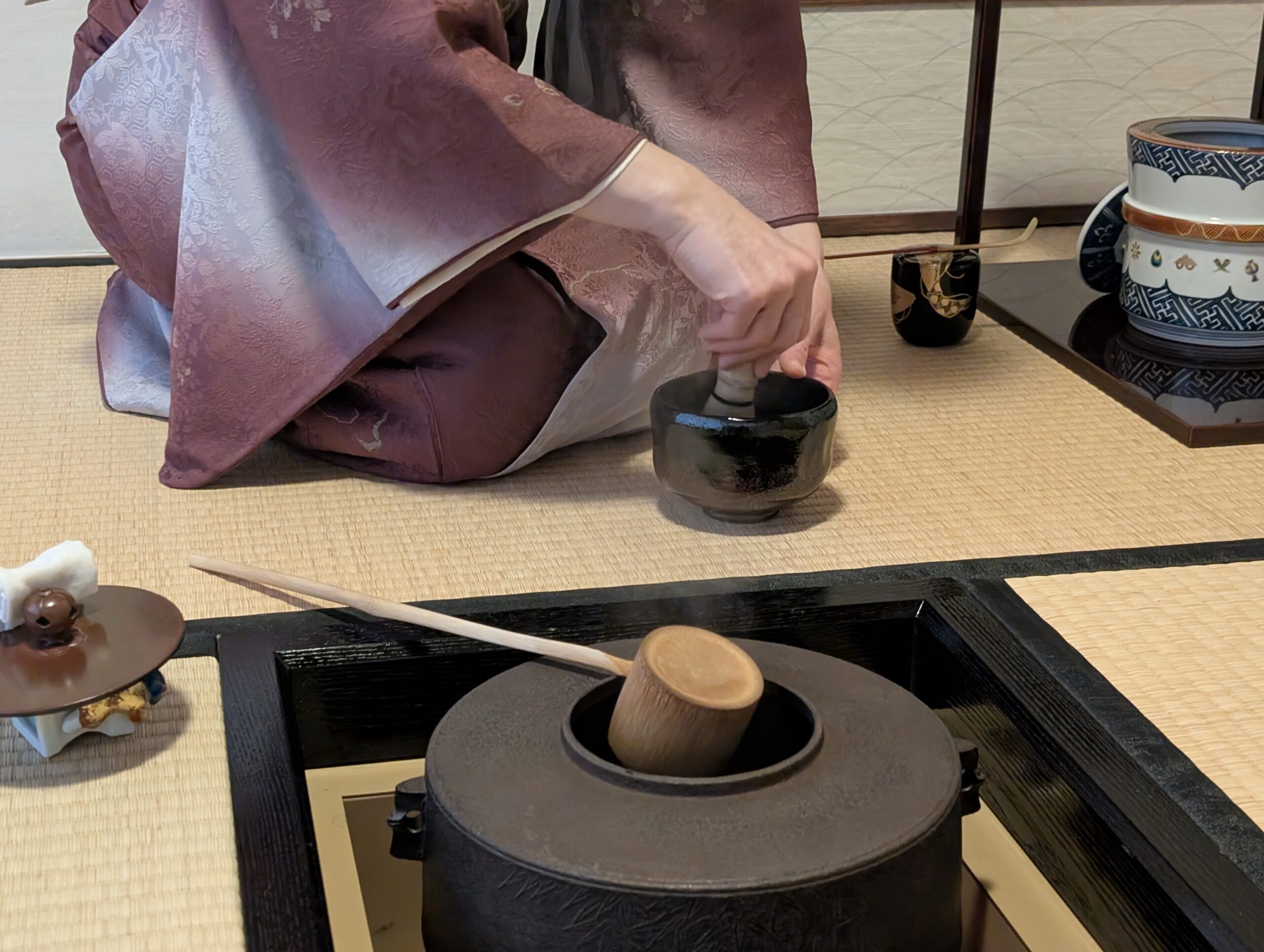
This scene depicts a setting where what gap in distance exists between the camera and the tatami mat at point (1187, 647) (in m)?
0.96

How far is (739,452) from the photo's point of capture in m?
1.29

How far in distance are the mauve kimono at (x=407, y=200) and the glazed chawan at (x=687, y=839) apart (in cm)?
52

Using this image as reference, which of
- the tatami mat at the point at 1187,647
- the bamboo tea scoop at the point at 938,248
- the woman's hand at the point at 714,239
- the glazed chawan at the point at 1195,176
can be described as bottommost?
the bamboo tea scoop at the point at 938,248

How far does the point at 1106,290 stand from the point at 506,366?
3.60 feet

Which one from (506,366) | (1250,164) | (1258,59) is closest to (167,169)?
(506,366)

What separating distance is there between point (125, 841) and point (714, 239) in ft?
2.18

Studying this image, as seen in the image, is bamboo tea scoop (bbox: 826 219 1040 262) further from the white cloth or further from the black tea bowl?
the white cloth

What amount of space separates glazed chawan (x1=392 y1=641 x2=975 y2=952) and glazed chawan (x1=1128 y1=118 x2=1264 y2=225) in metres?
1.13

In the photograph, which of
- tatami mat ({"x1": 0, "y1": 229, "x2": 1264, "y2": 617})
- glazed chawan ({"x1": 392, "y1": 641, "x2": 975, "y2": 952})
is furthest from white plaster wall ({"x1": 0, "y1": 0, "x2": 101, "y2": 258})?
glazed chawan ({"x1": 392, "y1": 641, "x2": 975, "y2": 952})

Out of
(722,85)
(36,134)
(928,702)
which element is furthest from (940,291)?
(36,134)

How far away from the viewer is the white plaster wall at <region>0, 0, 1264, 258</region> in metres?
2.50

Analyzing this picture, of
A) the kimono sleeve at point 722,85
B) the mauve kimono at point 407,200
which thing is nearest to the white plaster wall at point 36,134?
the mauve kimono at point 407,200

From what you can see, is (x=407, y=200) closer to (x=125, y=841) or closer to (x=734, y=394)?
(x=734, y=394)

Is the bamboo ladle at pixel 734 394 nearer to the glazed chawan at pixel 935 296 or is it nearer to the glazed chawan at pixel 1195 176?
the glazed chawan at pixel 935 296
